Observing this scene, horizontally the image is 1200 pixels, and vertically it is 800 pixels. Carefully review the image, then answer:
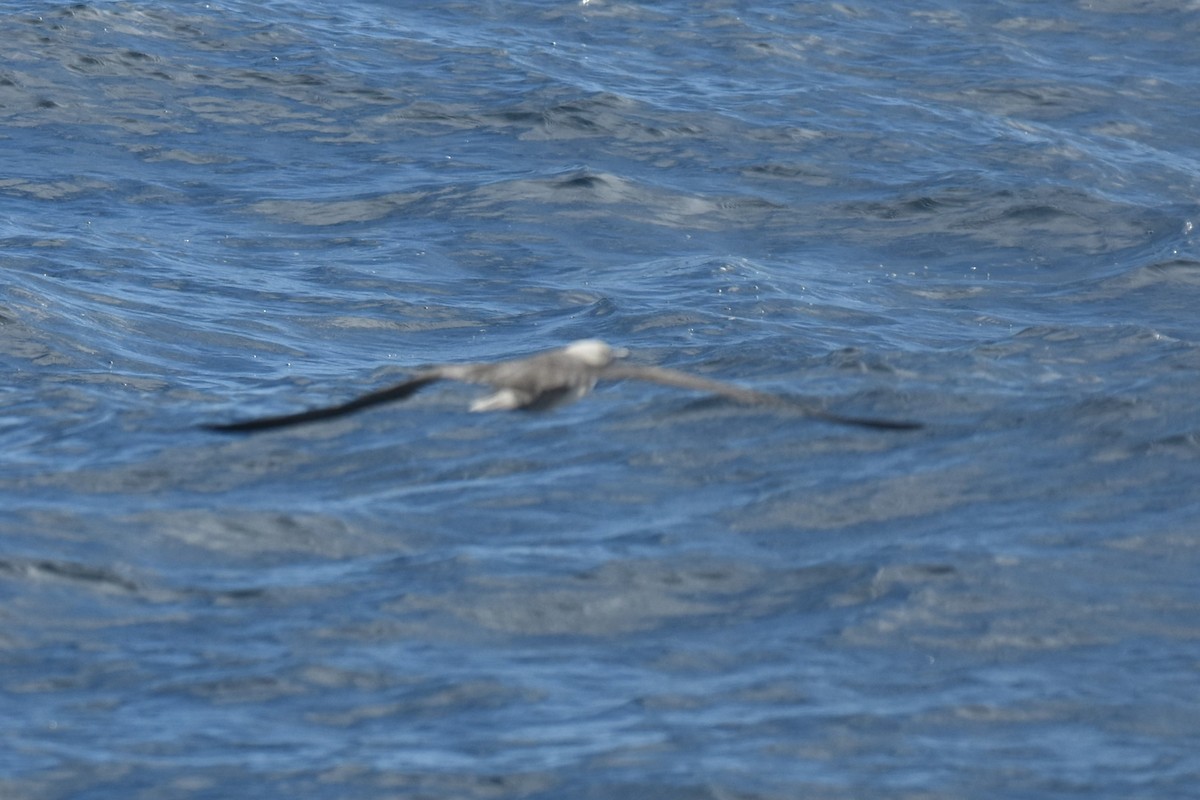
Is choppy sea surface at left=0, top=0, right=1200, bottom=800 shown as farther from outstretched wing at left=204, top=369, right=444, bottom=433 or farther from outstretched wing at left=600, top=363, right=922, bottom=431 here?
outstretched wing at left=204, top=369, right=444, bottom=433

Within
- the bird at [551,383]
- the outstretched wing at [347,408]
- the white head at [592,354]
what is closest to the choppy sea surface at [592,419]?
the bird at [551,383]

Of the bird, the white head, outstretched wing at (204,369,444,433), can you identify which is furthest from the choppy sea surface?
outstretched wing at (204,369,444,433)

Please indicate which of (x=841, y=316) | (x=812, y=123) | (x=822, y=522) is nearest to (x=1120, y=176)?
(x=812, y=123)

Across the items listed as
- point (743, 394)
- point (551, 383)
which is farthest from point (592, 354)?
point (743, 394)

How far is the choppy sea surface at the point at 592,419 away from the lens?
958 cm

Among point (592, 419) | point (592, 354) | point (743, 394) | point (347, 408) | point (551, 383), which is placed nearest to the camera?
point (347, 408)

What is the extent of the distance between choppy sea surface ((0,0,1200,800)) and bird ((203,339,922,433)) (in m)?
1.15

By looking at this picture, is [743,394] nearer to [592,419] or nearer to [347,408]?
[347,408]

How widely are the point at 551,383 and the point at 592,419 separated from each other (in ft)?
9.13

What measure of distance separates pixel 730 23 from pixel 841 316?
11.6 m

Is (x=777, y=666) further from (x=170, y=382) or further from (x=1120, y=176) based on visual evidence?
(x=1120, y=176)

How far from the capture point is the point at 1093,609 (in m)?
10.9

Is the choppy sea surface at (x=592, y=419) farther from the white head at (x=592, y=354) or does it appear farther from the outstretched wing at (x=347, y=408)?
the outstretched wing at (x=347, y=408)

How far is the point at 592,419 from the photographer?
14.0 metres
